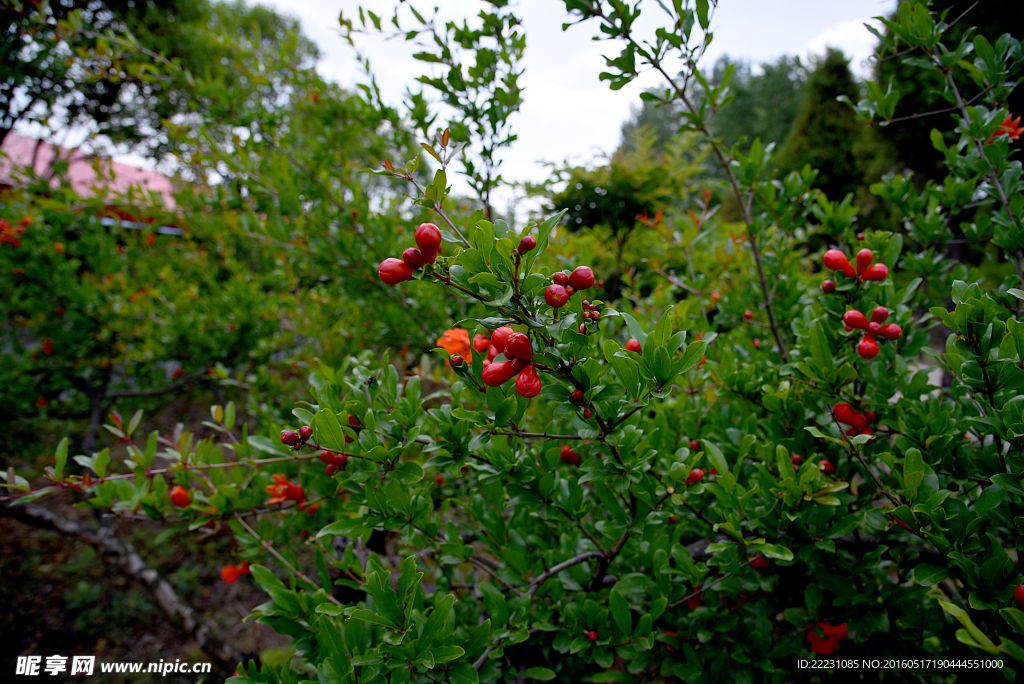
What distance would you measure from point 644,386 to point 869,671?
114cm

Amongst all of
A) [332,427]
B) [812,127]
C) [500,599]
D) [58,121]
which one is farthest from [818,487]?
[812,127]

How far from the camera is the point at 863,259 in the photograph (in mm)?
1060

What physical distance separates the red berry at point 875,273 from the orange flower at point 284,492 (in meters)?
1.58

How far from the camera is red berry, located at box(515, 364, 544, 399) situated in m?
0.65

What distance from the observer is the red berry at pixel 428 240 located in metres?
0.65

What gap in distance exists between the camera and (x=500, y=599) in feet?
3.18

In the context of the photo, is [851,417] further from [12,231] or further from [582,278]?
[12,231]

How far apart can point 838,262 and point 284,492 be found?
5.16 ft

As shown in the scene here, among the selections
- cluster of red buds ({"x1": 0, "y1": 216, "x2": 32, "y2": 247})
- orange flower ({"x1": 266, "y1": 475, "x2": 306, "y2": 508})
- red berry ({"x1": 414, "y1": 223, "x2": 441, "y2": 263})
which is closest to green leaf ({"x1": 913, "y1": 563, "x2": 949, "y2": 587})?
red berry ({"x1": 414, "y1": 223, "x2": 441, "y2": 263})

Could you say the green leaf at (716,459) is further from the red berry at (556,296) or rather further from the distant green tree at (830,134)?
the distant green tree at (830,134)

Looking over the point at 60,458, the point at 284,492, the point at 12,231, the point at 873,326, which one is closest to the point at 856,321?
the point at 873,326

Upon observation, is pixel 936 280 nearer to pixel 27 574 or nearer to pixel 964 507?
pixel 964 507

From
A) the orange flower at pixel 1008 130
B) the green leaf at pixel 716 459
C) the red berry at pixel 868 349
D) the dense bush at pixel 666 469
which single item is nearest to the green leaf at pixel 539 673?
the dense bush at pixel 666 469

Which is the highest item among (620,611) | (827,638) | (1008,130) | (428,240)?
(1008,130)
